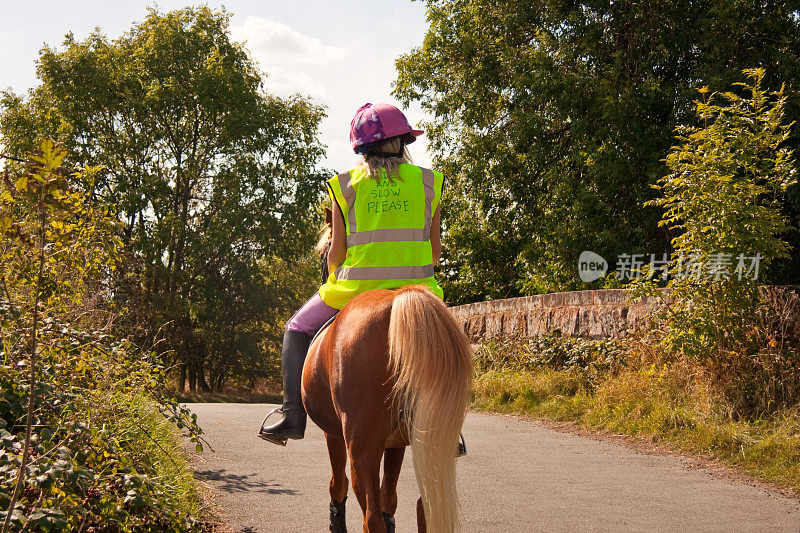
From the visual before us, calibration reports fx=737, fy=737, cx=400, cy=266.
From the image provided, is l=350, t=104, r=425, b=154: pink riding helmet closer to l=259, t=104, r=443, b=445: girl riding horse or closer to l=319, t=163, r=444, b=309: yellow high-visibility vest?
l=259, t=104, r=443, b=445: girl riding horse

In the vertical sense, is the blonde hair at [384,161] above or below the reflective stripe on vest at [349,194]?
above

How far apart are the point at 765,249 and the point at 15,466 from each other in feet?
23.3

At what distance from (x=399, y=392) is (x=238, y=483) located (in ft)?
11.6

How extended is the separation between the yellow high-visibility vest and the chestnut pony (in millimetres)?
259

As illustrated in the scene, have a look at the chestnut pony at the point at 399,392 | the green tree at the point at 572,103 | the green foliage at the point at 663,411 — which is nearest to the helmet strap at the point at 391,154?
the chestnut pony at the point at 399,392

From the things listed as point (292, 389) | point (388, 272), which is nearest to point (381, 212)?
point (388, 272)

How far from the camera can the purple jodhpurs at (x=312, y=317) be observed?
410 centimetres

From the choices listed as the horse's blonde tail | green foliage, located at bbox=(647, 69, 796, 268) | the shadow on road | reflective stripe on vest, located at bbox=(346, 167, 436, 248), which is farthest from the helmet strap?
green foliage, located at bbox=(647, 69, 796, 268)

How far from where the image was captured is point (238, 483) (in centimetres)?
619

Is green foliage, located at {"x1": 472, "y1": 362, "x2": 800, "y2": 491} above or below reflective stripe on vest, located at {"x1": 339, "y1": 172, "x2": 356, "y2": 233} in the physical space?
below

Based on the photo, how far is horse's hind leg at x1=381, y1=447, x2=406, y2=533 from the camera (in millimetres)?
3373

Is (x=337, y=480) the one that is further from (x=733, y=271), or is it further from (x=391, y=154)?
(x=733, y=271)

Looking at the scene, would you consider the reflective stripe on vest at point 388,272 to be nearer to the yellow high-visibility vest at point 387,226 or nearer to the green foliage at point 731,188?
the yellow high-visibility vest at point 387,226

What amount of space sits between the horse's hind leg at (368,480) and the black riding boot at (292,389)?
106cm
